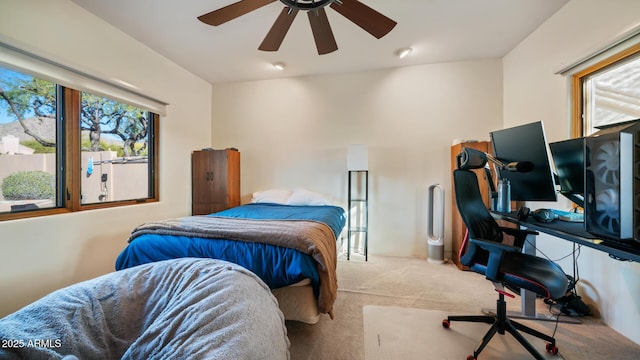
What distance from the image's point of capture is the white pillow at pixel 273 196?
333cm

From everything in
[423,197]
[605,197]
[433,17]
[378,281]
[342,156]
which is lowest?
[378,281]

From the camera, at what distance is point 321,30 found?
188cm

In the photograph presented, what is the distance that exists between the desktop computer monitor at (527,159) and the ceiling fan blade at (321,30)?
1.58 meters

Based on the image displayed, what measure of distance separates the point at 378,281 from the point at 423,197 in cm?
145

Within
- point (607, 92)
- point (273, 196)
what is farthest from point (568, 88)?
point (273, 196)

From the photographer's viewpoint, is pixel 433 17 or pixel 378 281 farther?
pixel 378 281

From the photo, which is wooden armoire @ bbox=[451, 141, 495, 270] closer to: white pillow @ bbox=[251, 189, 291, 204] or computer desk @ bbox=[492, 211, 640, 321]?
computer desk @ bbox=[492, 211, 640, 321]

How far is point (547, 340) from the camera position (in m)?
1.43

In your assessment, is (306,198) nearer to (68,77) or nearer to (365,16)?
(365,16)

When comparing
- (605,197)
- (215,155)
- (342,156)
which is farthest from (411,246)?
(215,155)

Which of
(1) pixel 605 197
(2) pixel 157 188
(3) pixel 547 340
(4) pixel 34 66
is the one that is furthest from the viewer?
(2) pixel 157 188

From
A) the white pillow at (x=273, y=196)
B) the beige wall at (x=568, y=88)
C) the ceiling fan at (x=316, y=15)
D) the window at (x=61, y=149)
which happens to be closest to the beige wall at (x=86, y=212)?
the window at (x=61, y=149)

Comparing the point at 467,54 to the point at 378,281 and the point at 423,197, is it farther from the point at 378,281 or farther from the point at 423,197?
the point at 378,281

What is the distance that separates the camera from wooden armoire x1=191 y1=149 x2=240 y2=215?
3.48 meters
